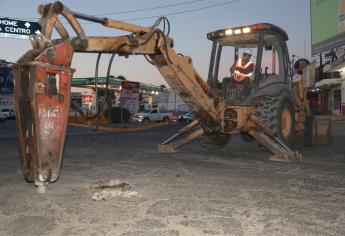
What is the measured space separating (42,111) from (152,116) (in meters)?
34.3

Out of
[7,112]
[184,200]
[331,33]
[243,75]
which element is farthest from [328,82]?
[184,200]

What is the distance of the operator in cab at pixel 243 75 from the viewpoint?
32.5 ft

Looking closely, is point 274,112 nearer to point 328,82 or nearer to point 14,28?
point 14,28

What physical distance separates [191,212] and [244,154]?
19.3 feet

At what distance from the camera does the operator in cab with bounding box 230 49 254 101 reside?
32.5 feet

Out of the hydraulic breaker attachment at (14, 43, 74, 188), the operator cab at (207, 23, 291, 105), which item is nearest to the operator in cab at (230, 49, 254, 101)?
the operator cab at (207, 23, 291, 105)

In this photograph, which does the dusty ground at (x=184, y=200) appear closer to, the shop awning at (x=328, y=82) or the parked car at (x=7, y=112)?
the shop awning at (x=328, y=82)

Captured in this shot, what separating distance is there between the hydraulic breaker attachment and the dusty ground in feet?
1.90

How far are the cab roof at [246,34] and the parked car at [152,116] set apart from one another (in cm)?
2744

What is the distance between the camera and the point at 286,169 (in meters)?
8.12

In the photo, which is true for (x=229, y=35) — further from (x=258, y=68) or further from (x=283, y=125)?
(x=283, y=125)

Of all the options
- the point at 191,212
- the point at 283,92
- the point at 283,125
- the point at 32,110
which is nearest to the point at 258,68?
the point at 283,92

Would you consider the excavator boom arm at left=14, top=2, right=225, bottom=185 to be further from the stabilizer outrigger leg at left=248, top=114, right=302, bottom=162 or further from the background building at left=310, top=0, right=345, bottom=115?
the background building at left=310, top=0, right=345, bottom=115

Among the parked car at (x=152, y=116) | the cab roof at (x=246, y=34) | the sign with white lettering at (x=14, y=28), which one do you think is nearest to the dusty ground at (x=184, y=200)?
the cab roof at (x=246, y=34)
